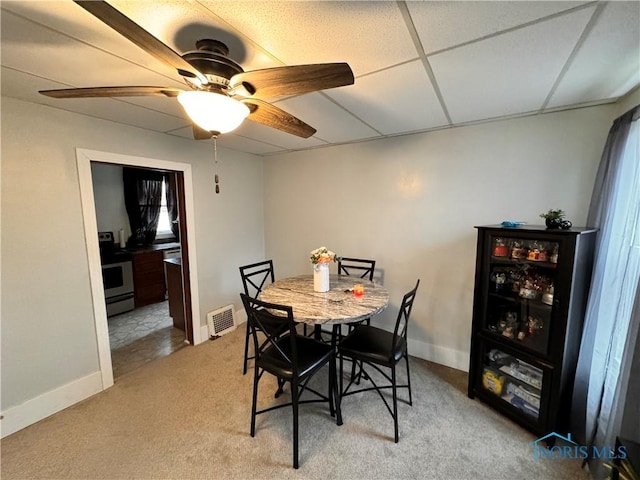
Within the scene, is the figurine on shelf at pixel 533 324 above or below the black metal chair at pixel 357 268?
below

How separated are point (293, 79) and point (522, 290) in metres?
2.07

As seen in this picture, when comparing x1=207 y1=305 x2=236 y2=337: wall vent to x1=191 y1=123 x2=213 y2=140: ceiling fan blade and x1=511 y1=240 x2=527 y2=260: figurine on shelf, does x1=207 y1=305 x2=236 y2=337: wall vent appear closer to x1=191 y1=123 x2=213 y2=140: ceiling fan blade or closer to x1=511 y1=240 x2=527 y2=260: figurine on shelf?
x1=191 y1=123 x2=213 y2=140: ceiling fan blade

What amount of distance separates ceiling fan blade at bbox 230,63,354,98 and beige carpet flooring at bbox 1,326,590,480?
2094mm

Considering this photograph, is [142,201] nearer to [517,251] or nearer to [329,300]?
[329,300]

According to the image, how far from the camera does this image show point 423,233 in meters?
2.63

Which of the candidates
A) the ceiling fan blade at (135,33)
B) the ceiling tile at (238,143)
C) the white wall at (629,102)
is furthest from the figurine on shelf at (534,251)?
the ceiling tile at (238,143)

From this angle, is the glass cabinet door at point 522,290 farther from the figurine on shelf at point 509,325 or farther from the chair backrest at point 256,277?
the chair backrest at point 256,277

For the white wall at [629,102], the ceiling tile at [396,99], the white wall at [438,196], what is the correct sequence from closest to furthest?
the ceiling tile at [396,99] < the white wall at [629,102] < the white wall at [438,196]

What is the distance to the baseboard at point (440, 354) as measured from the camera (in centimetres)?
255

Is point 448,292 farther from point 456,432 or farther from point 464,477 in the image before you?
point 464,477

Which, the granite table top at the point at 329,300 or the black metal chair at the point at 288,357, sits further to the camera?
the granite table top at the point at 329,300

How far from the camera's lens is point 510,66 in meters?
1.34

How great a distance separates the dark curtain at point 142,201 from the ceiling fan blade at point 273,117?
387 cm

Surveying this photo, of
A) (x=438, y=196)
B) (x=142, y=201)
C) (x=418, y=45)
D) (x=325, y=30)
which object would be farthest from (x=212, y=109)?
(x=142, y=201)
